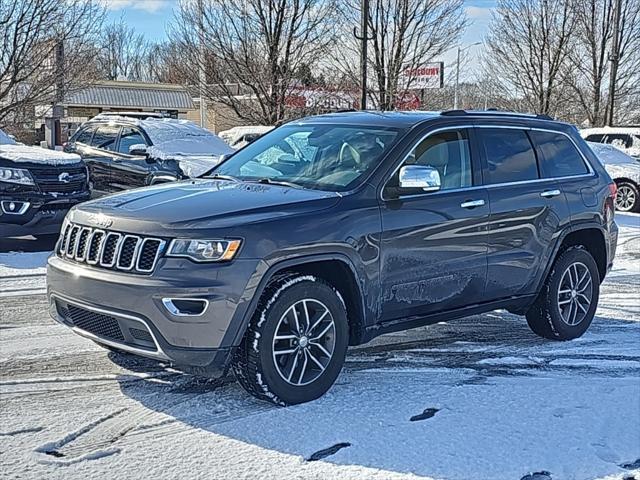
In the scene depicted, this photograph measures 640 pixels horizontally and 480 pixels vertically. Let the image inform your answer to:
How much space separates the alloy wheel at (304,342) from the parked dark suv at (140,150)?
7.32 m

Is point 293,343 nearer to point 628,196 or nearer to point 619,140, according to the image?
point 628,196

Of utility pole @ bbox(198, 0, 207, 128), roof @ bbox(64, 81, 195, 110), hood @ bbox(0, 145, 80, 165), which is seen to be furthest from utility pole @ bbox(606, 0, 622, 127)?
roof @ bbox(64, 81, 195, 110)

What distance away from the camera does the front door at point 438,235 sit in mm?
5051

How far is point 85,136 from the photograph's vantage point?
13859 millimetres

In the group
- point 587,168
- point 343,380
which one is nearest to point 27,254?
point 343,380

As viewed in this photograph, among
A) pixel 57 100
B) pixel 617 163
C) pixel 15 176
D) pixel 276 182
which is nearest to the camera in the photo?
pixel 276 182

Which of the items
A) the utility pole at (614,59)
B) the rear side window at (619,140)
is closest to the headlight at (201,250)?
the rear side window at (619,140)

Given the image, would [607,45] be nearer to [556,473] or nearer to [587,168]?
[587,168]

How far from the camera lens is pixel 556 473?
3.82 metres

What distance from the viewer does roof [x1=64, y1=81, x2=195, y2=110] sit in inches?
1645

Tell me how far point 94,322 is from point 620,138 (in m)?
18.6

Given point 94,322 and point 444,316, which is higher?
point 94,322

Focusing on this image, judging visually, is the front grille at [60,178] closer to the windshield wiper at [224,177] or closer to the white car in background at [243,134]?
the windshield wiper at [224,177]

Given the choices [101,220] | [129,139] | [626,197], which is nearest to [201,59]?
[129,139]
